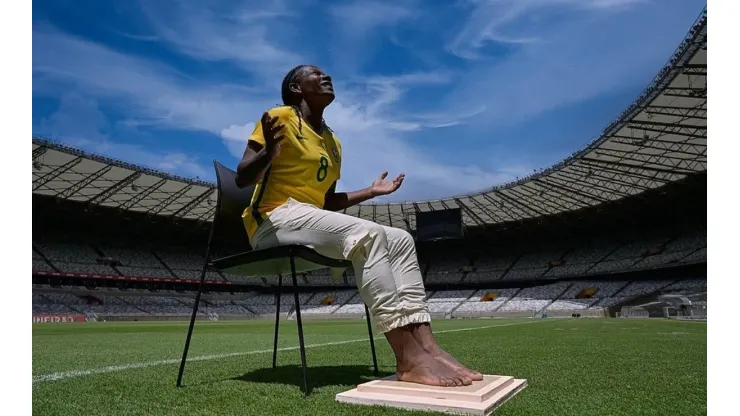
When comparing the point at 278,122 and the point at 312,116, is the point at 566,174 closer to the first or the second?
the point at 312,116

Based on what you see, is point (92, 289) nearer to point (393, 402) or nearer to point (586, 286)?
point (586, 286)

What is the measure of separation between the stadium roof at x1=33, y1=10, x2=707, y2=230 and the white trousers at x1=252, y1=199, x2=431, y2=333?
63.4 feet

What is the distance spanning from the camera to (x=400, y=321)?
8.77ft

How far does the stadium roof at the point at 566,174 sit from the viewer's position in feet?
70.0

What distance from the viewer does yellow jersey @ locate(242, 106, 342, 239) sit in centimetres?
308

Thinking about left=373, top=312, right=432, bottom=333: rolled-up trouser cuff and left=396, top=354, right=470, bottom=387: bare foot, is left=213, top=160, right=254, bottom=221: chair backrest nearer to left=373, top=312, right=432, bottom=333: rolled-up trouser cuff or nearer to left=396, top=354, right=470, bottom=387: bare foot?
left=373, top=312, right=432, bottom=333: rolled-up trouser cuff

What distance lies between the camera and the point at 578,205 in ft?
123

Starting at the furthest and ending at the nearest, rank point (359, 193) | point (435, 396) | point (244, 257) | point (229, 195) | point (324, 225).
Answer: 1. point (359, 193)
2. point (229, 195)
3. point (244, 257)
4. point (324, 225)
5. point (435, 396)

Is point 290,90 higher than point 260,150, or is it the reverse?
point 290,90

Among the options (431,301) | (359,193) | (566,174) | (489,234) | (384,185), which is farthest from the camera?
(431,301)

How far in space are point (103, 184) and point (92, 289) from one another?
12.8 m

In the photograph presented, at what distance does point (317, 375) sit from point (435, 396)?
150cm

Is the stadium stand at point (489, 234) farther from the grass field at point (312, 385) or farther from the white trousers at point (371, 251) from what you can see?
the white trousers at point (371, 251)

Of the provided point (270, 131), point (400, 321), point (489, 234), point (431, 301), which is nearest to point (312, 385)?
point (400, 321)
